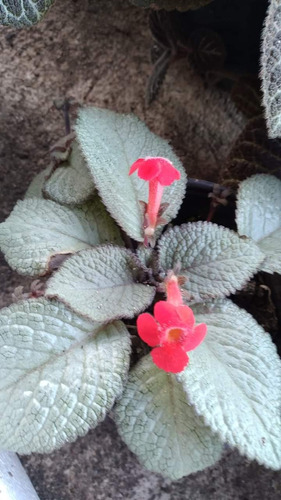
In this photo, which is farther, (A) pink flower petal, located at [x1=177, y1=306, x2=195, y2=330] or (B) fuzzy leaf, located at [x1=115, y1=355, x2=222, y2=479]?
(B) fuzzy leaf, located at [x1=115, y1=355, x2=222, y2=479]

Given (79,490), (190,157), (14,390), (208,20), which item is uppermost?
(208,20)

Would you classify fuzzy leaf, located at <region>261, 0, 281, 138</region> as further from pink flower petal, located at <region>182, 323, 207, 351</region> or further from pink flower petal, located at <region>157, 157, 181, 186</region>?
pink flower petal, located at <region>182, 323, 207, 351</region>

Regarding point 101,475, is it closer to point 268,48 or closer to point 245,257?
point 245,257

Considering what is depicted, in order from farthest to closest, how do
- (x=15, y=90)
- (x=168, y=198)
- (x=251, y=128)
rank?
1. (x=15, y=90)
2. (x=251, y=128)
3. (x=168, y=198)

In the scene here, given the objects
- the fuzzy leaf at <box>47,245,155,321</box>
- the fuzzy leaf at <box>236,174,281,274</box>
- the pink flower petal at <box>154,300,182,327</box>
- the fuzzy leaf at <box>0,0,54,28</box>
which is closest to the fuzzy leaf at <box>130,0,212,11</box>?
the fuzzy leaf at <box>0,0,54,28</box>

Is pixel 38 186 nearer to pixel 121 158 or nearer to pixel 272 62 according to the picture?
pixel 121 158

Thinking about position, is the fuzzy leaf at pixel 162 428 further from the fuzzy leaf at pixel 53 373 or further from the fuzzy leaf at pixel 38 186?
the fuzzy leaf at pixel 38 186

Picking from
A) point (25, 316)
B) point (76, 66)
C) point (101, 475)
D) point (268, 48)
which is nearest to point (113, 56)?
point (76, 66)
